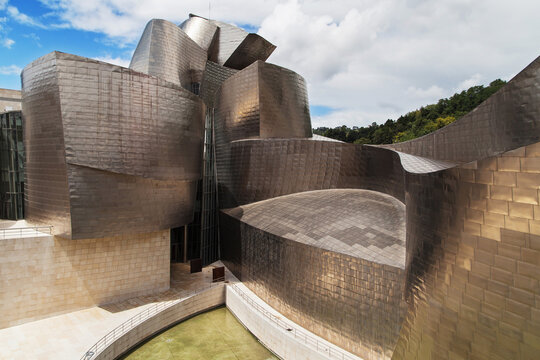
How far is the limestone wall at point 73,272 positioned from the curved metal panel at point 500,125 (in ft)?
48.7

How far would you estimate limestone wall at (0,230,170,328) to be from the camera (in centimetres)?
1072

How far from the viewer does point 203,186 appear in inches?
704

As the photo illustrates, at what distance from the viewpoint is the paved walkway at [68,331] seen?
368 inches

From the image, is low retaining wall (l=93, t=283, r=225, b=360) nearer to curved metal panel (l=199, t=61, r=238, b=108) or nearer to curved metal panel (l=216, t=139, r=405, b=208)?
curved metal panel (l=216, t=139, r=405, b=208)

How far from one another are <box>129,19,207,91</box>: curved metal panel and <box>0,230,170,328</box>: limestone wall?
11.9 m

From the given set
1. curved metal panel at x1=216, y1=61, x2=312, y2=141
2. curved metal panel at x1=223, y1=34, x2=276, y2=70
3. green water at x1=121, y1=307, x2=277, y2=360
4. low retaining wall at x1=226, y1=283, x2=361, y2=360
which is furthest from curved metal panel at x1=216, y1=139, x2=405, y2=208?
curved metal panel at x1=223, y1=34, x2=276, y2=70

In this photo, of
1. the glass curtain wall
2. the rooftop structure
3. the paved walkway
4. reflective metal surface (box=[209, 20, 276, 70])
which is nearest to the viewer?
the paved walkway

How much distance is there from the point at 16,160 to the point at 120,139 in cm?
690

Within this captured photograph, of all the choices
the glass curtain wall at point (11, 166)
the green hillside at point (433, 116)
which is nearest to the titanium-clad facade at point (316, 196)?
the glass curtain wall at point (11, 166)

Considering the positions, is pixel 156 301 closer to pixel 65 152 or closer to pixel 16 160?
pixel 65 152

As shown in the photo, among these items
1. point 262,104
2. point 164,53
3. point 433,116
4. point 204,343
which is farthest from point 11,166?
point 433,116

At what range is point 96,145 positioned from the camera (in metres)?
10.9

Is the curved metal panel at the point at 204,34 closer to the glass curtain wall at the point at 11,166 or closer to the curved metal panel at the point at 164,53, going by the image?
the curved metal panel at the point at 164,53

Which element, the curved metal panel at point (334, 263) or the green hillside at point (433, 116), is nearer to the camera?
the curved metal panel at point (334, 263)
